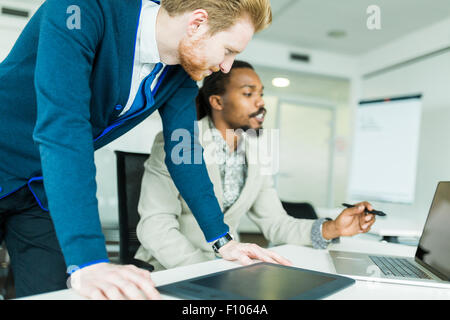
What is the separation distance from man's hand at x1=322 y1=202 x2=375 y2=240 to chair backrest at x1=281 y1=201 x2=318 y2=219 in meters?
0.96

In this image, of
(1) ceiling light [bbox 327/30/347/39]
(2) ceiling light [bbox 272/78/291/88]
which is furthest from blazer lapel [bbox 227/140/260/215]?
(2) ceiling light [bbox 272/78/291/88]

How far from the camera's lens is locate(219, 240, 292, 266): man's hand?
887 mm

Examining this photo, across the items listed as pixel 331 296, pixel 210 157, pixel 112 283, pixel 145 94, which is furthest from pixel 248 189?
pixel 112 283

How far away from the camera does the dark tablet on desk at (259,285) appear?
23.8 inches

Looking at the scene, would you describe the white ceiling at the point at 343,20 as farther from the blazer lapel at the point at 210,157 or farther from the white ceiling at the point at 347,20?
the blazer lapel at the point at 210,157

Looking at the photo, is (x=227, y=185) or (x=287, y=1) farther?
(x=287, y=1)

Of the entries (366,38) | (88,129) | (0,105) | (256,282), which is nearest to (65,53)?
(88,129)

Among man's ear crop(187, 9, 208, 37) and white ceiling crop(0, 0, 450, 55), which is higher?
white ceiling crop(0, 0, 450, 55)

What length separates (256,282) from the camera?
2.27 ft

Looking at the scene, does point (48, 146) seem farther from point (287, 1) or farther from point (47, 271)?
point (287, 1)

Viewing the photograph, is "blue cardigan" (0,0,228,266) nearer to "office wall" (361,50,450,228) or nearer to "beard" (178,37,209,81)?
"beard" (178,37,209,81)

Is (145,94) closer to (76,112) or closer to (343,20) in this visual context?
(76,112)

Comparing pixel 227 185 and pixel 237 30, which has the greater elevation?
pixel 237 30

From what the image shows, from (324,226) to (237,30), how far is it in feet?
2.26
